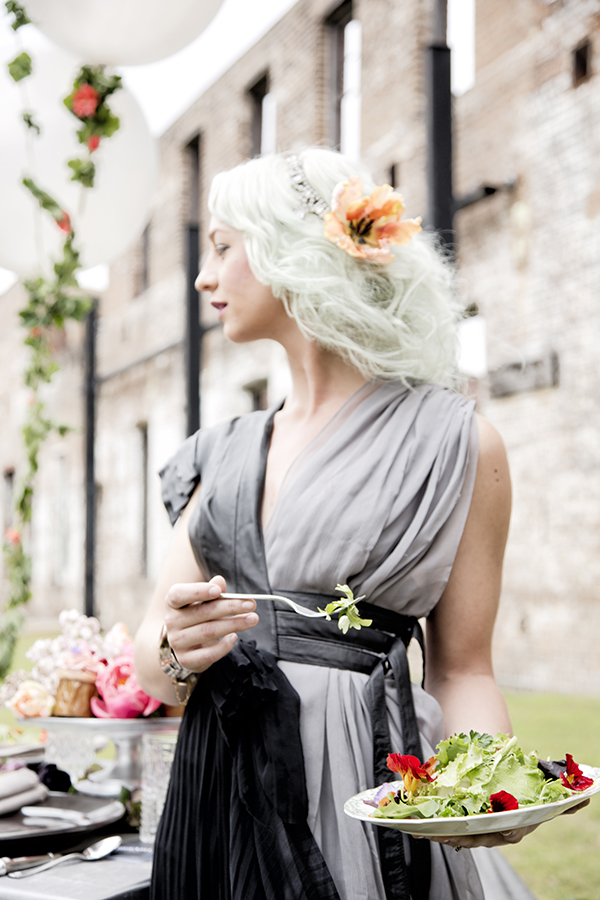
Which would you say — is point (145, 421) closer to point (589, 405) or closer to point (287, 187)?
point (589, 405)

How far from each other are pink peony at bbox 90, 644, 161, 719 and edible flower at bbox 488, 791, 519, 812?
3.11ft

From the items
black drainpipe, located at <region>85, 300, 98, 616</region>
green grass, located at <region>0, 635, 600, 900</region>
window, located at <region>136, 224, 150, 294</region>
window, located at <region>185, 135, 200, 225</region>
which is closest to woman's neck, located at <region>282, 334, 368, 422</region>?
green grass, located at <region>0, 635, 600, 900</region>

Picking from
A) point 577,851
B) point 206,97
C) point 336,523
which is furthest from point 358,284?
point 206,97

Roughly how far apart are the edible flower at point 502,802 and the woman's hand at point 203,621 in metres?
0.35

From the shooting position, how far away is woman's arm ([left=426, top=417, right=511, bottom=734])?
4.48ft

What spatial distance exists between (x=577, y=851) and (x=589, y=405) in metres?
3.14

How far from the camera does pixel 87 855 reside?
147 cm

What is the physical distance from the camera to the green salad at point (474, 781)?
951 mm

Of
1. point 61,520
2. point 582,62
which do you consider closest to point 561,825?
point 582,62

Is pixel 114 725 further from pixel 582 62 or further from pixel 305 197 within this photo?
pixel 582 62

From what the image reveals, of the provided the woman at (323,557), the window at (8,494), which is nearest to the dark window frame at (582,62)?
the woman at (323,557)

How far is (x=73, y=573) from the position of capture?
1366 centimetres

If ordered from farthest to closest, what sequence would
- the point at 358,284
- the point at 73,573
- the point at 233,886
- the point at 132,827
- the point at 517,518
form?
the point at 73,573, the point at 517,518, the point at 132,827, the point at 358,284, the point at 233,886

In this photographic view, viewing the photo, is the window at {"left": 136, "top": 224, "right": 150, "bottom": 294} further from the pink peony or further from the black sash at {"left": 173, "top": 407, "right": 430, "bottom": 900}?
the black sash at {"left": 173, "top": 407, "right": 430, "bottom": 900}
